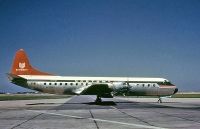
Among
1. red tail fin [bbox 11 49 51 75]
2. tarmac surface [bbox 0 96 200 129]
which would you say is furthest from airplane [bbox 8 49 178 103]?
tarmac surface [bbox 0 96 200 129]

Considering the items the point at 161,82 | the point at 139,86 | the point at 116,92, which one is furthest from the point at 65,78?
the point at 161,82

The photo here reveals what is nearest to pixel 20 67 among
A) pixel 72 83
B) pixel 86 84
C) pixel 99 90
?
pixel 72 83

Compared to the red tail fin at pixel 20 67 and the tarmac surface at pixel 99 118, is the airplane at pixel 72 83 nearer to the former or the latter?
the red tail fin at pixel 20 67

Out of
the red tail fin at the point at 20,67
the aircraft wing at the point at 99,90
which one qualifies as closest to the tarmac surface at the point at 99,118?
the aircraft wing at the point at 99,90

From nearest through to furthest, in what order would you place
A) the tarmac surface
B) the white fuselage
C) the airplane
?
1. the tarmac surface
2. the airplane
3. the white fuselage

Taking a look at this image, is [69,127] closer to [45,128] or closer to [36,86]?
[45,128]

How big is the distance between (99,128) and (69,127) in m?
1.39

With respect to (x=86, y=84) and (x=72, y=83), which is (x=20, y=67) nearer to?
(x=72, y=83)

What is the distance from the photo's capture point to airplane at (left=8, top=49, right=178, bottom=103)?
31828 millimetres

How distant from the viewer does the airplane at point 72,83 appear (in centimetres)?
3183

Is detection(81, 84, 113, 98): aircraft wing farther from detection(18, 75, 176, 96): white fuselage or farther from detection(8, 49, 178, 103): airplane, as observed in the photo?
detection(18, 75, 176, 96): white fuselage

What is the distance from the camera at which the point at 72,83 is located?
3278 cm

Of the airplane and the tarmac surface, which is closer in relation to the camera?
the tarmac surface

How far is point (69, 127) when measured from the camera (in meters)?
11.9
